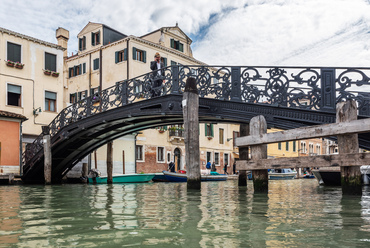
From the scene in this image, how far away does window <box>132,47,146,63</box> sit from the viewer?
24.5 m

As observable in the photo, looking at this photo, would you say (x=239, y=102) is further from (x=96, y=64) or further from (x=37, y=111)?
(x=96, y=64)

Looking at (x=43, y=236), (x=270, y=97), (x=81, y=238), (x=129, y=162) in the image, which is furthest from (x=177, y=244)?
(x=129, y=162)

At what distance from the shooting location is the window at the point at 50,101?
20453mm

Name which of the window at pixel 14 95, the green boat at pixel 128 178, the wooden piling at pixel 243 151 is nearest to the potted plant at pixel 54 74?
the window at pixel 14 95

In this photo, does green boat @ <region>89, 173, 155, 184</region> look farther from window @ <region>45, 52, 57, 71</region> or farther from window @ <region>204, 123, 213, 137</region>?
window @ <region>204, 123, 213, 137</region>

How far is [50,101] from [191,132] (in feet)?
42.9

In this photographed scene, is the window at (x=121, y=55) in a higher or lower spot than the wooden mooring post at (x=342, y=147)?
higher

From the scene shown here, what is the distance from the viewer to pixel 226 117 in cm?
964

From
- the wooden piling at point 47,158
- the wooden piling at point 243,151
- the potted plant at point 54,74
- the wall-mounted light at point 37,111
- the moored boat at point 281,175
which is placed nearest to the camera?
the wooden piling at point 243,151

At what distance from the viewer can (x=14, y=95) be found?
63.2 feet

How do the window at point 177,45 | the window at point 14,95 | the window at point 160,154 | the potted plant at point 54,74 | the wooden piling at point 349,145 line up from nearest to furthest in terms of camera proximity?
the wooden piling at point 349,145, the window at point 14,95, the potted plant at point 54,74, the window at point 160,154, the window at point 177,45

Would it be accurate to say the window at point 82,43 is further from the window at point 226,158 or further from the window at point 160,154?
the window at point 226,158

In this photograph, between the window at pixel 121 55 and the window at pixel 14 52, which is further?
the window at pixel 121 55

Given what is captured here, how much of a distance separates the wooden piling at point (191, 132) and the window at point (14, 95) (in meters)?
12.3
